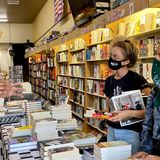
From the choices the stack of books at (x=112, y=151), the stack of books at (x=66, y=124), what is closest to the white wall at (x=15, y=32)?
the stack of books at (x=66, y=124)

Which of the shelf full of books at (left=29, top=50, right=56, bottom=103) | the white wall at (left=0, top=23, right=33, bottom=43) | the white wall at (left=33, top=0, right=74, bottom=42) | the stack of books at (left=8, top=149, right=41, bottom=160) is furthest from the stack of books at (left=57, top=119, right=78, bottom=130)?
the white wall at (left=0, top=23, right=33, bottom=43)

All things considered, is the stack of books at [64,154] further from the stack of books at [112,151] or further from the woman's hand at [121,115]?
the woman's hand at [121,115]

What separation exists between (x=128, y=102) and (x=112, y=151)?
0.58 meters

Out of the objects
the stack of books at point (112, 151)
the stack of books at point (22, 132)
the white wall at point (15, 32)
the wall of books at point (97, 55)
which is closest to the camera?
the stack of books at point (112, 151)

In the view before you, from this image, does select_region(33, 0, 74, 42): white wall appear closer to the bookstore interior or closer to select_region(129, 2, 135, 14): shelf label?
the bookstore interior

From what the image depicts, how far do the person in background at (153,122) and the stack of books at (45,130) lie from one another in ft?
2.68

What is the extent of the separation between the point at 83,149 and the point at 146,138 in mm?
482

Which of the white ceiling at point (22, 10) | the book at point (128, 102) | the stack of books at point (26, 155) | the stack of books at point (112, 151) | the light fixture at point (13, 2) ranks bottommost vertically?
the stack of books at point (26, 155)

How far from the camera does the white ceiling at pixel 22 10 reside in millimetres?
11086

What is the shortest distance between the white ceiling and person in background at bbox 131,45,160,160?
31.7 feet

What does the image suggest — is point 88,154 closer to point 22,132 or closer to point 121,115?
point 121,115

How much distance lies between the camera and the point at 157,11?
3416 millimetres

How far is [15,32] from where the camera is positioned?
1513 cm

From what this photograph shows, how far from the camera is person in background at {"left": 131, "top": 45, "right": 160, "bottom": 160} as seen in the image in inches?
72.4
